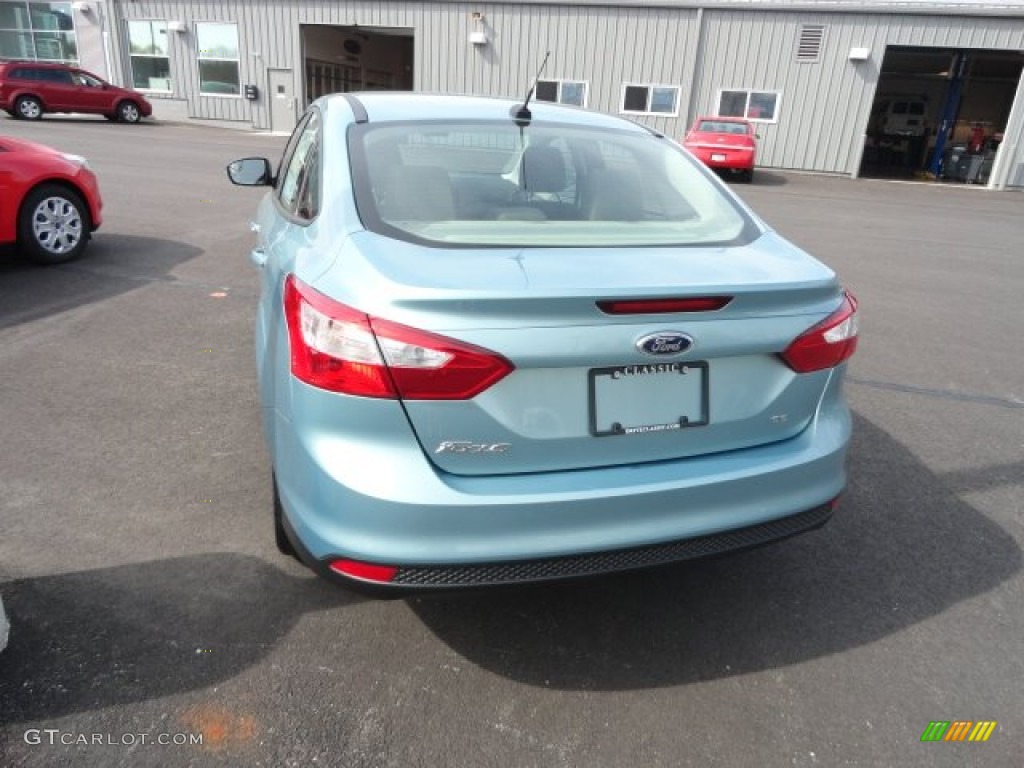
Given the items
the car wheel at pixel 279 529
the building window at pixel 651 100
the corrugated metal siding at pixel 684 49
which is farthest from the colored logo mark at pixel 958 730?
the building window at pixel 651 100

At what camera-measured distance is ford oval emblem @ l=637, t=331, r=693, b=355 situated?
205cm

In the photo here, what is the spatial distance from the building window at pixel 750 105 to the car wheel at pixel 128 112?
1968 cm

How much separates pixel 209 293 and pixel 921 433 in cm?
547

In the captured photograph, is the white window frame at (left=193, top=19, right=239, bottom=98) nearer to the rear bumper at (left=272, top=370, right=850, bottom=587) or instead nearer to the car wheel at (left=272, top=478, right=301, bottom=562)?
the car wheel at (left=272, top=478, right=301, bottom=562)

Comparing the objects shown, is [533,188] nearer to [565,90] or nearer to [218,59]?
[565,90]

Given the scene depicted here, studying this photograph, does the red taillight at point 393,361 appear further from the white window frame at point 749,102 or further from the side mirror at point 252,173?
the white window frame at point 749,102

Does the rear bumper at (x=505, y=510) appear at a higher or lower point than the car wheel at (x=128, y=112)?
higher

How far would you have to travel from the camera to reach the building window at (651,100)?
22797 mm

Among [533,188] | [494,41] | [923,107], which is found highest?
[494,41]

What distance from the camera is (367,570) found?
2.04 m

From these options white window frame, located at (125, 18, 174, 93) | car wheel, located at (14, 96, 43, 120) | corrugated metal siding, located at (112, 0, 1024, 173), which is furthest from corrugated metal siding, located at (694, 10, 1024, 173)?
car wheel, located at (14, 96, 43, 120)

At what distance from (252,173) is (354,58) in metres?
31.0

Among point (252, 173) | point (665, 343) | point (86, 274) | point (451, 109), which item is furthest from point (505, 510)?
point (86, 274)

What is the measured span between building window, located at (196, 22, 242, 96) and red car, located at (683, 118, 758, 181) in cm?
1704
